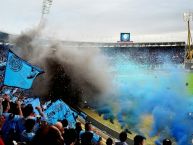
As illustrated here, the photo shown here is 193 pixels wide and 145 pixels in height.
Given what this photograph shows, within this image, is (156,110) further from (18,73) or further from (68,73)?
(18,73)

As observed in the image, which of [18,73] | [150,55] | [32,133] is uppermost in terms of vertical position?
[18,73]

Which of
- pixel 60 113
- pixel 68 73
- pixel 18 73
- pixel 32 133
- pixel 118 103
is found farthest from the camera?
pixel 68 73

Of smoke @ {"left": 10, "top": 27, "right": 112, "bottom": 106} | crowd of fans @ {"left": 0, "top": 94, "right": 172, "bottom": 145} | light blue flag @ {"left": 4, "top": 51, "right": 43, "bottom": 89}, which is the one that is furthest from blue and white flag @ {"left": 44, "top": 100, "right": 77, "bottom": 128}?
smoke @ {"left": 10, "top": 27, "right": 112, "bottom": 106}

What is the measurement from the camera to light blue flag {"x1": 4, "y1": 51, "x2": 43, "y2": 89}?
9.50 m

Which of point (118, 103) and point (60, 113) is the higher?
point (60, 113)

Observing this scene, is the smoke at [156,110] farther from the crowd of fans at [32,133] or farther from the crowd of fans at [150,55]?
the crowd of fans at [150,55]

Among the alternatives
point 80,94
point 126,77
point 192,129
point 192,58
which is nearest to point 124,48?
point 192,58

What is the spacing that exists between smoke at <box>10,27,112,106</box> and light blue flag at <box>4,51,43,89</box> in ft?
38.3

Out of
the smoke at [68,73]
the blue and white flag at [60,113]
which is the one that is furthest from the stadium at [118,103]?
the blue and white flag at [60,113]

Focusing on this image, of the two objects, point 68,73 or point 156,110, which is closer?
point 156,110

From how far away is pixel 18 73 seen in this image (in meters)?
9.73

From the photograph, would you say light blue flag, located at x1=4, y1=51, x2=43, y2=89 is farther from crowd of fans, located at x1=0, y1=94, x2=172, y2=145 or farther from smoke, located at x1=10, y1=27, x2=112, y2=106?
smoke, located at x1=10, y1=27, x2=112, y2=106

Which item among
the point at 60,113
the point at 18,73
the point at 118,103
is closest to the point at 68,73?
the point at 118,103

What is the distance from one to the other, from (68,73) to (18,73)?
12.6m
